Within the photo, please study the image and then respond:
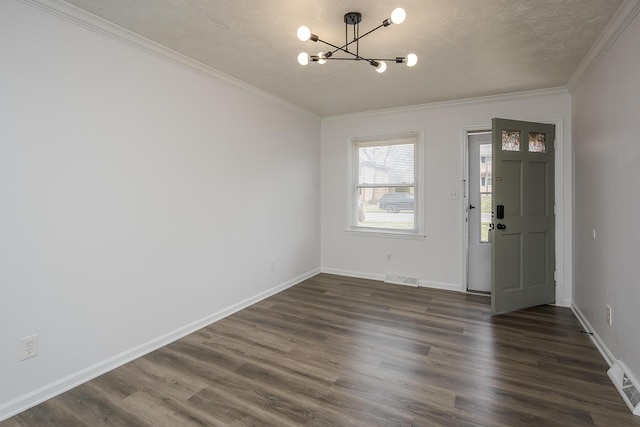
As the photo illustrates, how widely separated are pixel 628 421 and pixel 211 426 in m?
2.43

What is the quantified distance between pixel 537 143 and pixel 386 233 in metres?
2.23

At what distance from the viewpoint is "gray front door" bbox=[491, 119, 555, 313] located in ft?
11.7

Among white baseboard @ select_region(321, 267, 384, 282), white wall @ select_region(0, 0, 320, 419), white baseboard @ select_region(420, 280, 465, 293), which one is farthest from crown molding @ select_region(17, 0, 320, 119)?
white baseboard @ select_region(420, 280, 465, 293)

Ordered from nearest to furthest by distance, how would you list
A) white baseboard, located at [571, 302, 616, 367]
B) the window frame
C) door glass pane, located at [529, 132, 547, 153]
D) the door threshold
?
1. white baseboard, located at [571, 302, 616, 367]
2. door glass pane, located at [529, 132, 547, 153]
3. the door threshold
4. the window frame

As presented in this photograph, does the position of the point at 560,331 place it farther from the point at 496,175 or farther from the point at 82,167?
the point at 82,167

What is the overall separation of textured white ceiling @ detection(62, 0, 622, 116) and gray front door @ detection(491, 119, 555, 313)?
658 millimetres

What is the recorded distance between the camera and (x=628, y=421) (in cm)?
186

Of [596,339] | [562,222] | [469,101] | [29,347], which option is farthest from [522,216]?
[29,347]

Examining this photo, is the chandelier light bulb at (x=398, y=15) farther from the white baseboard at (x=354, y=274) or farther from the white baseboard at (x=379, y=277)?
the white baseboard at (x=354, y=274)

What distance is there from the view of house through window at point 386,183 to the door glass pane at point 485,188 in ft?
2.92

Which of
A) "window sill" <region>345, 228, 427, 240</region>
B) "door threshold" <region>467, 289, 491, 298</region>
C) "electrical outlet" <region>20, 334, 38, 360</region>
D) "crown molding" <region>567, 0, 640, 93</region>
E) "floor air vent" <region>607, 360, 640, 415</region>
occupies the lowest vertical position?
"floor air vent" <region>607, 360, 640, 415</region>

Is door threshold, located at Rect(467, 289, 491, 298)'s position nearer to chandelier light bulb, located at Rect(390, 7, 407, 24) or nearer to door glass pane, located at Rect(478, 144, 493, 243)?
door glass pane, located at Rect(478, 144, 493, 243)

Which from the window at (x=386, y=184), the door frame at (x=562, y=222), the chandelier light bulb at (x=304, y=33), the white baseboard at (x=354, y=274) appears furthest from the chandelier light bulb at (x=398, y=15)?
the white baseboard at (x=354, y=274)

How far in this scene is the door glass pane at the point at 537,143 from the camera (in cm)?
374
